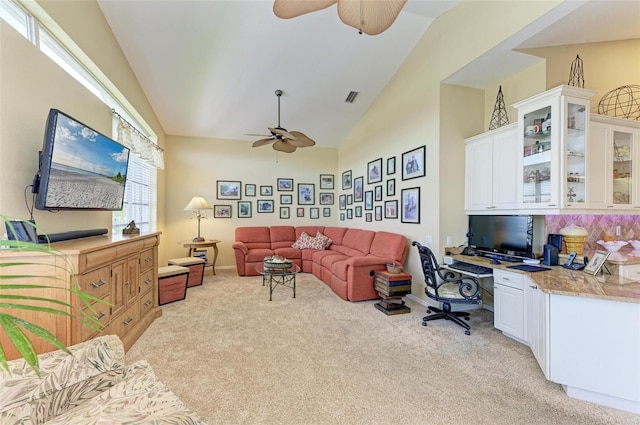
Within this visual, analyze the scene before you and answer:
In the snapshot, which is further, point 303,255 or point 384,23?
point 303,255

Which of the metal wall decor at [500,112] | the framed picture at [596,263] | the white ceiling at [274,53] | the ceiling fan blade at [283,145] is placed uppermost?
the white ceiling at [274,53]

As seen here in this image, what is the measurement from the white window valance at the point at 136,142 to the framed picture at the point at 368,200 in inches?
156

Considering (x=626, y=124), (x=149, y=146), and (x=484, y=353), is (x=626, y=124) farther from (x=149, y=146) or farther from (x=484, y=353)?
(x=149, y=146)

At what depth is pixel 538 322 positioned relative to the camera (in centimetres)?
234

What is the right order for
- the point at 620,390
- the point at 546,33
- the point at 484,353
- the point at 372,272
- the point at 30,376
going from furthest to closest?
the point at 372,272, the point at 546,33, the point at 484,353, the point at 620,390, the point at 30,376

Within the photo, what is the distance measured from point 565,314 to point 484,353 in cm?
85

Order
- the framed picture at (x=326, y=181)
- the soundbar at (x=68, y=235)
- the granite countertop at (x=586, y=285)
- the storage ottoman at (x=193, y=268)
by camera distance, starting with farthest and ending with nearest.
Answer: the framed picture at (x=326, y=181) → the storage ottoman at (x=193, y=268) → the soundbar at (x=68, y=235) → the granite countertop at (x=586, y=285)

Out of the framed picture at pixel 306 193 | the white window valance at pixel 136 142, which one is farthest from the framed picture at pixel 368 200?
the white window valance at pixel 136 142

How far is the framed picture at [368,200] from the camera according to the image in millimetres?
5682

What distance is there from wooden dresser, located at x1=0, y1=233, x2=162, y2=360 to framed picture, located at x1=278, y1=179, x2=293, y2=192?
12.2 feet

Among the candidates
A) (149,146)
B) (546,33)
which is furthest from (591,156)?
(149,146)

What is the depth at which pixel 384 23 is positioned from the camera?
6.86 feet

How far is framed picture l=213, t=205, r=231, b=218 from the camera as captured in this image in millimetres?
6518

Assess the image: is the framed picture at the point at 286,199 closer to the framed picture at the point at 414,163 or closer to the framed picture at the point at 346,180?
the framed picture at the point at 346,180
